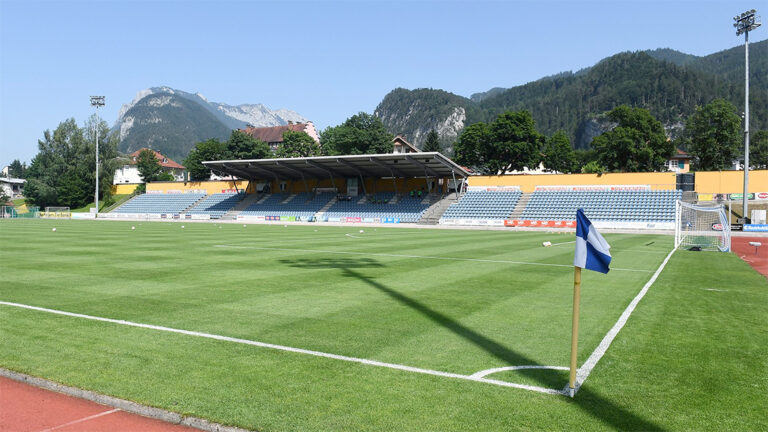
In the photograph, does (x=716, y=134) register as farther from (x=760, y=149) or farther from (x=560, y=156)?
(x=760, y=149)

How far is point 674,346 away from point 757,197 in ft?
182

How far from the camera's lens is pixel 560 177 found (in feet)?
188

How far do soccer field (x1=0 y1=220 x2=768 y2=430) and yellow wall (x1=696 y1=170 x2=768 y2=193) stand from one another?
44.7m

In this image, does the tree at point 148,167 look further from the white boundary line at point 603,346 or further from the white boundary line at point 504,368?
the white boundary line at point 504,368

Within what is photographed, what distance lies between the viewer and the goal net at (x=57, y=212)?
76.9m

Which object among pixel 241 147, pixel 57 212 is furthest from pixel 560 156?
pixel 57 212

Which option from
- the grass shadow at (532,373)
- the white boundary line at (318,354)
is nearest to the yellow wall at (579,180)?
the grass shadow at (532,373)

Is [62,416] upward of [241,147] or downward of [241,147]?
downward

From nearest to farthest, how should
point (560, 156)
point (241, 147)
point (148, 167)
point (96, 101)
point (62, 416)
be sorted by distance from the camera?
point (62, 416) < point (96, 101) < point (241, 147) < point (148, 167) < point (560, 156)

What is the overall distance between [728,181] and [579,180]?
1478cm

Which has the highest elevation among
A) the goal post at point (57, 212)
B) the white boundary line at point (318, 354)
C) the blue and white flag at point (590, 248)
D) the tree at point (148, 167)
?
the tree at point (148, 167)

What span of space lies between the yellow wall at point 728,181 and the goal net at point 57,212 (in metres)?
89.1

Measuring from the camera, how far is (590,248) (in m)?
5.13

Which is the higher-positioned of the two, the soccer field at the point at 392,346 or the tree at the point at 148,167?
the tree at the point at 148,167
